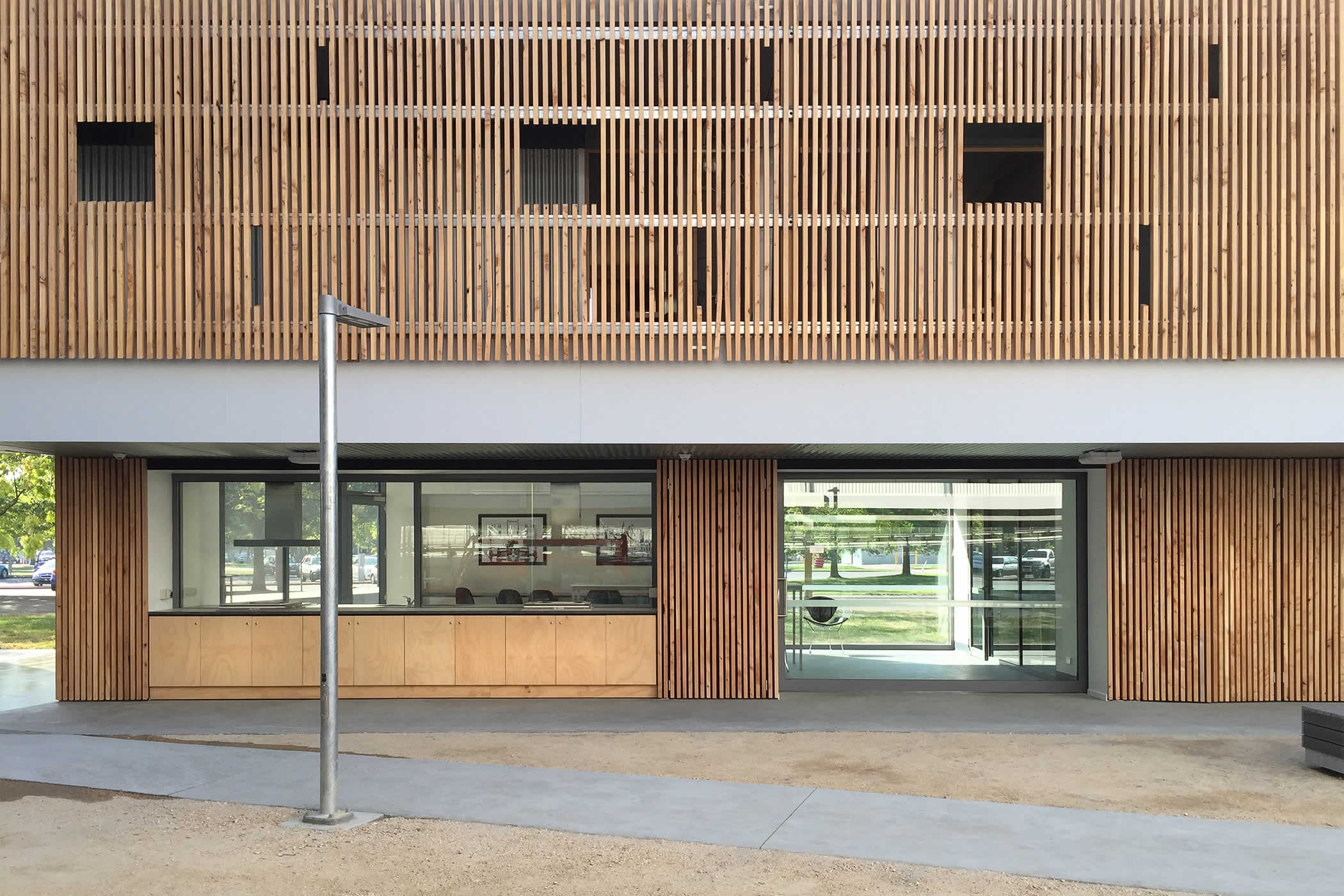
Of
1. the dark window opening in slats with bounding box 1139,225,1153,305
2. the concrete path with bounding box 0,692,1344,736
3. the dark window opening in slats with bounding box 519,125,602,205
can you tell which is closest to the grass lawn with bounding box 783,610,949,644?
the concrete path with bounding box 0,692,1344,736

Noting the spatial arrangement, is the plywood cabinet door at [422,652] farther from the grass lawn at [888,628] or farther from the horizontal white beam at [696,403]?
the grass lawn at [888,628]

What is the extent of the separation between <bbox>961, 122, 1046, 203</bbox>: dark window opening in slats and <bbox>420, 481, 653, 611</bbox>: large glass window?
5.15 m

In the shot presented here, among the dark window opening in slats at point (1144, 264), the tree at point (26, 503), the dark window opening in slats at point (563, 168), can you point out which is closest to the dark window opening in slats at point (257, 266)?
the dark window opening in slats at point (563, 168)

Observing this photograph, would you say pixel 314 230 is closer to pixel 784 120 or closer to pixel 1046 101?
pixel 784 120

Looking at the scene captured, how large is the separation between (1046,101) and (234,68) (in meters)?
8.13

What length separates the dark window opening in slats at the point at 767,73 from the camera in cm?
1260

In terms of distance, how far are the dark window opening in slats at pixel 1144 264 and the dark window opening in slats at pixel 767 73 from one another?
3.96 m

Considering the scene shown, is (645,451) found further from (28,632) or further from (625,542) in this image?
(28,632)

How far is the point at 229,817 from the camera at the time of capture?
8.71 meters

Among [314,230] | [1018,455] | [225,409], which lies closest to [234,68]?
[314,230]

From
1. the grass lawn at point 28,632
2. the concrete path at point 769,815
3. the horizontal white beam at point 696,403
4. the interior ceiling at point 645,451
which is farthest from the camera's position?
the grass lawn at point 28,632

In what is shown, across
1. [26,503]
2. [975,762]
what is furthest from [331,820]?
[26,503]

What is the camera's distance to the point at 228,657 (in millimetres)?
14359

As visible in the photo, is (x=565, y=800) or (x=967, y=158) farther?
(x=967, y=158)
